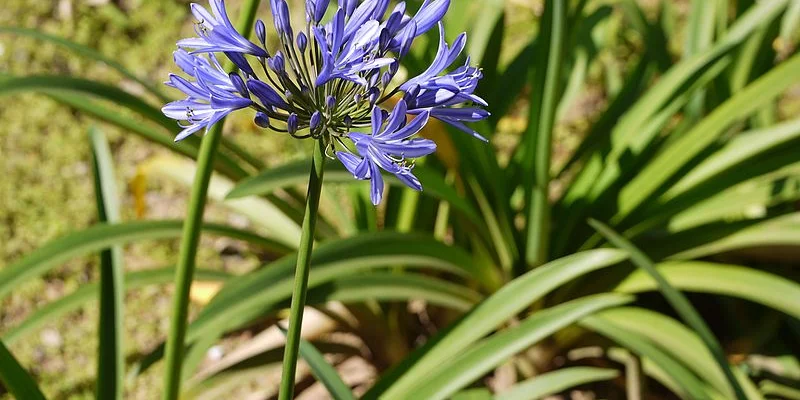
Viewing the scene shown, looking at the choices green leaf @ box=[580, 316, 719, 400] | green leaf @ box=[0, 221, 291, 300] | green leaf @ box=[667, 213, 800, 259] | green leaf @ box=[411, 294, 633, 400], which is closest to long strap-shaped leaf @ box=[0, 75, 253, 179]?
green leaf @ box=[0, 221, 291, 300]

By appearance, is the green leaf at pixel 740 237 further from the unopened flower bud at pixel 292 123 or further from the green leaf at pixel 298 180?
the unopened flower bud at pixel 292 123

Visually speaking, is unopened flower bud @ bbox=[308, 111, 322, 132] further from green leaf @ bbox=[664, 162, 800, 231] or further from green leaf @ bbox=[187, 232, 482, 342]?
green leaf @ bbox=[664, 162, 800, 231]

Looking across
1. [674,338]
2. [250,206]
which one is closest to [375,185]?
[674,338]

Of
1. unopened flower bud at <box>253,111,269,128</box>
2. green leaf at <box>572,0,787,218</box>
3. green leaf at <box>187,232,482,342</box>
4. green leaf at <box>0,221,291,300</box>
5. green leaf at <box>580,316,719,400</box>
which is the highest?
green leaf at <box>0,221,291,300</box>

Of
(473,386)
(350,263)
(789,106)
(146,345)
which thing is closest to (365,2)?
(350,263)

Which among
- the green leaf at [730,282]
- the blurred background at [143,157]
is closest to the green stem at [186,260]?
the blurred background at [143,157]

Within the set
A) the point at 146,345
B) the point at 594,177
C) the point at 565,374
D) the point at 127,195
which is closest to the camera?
the point at 565,374

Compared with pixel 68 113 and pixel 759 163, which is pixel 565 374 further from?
pixel 68 113
